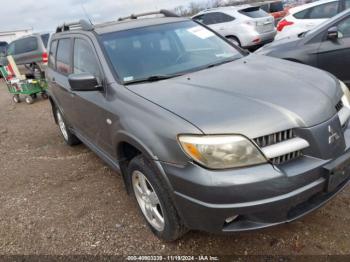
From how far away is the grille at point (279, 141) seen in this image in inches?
83.1

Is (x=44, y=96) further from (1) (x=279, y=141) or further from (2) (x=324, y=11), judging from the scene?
(1) (x=279, y=141)

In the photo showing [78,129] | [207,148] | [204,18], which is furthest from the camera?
[204,18]

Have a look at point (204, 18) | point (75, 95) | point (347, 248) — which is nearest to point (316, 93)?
point (347, 248)

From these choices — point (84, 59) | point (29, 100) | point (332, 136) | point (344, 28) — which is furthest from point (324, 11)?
point (29, 100)

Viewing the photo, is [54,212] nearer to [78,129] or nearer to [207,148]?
[78,129]

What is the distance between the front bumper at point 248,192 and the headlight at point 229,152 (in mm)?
50

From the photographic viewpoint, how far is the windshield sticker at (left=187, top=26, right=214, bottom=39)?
3.74 metres

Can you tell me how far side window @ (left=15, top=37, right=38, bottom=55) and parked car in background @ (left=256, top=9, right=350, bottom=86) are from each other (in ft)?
32.2

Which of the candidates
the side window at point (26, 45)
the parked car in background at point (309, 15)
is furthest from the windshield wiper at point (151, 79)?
the side window at point (26, 45)

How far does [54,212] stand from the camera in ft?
11.6

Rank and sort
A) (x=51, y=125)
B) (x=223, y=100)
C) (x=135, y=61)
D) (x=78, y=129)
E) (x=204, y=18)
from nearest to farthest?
(x=223, y=100), (x=135, y=61), (x=78, y=129), (x=51, y=125), (x=204, y=18)

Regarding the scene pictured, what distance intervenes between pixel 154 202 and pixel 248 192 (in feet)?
3.10

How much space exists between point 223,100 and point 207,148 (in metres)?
0.45

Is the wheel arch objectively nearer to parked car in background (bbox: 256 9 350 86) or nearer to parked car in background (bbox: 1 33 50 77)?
parked car in background (bbox: 256 9 350 86)
